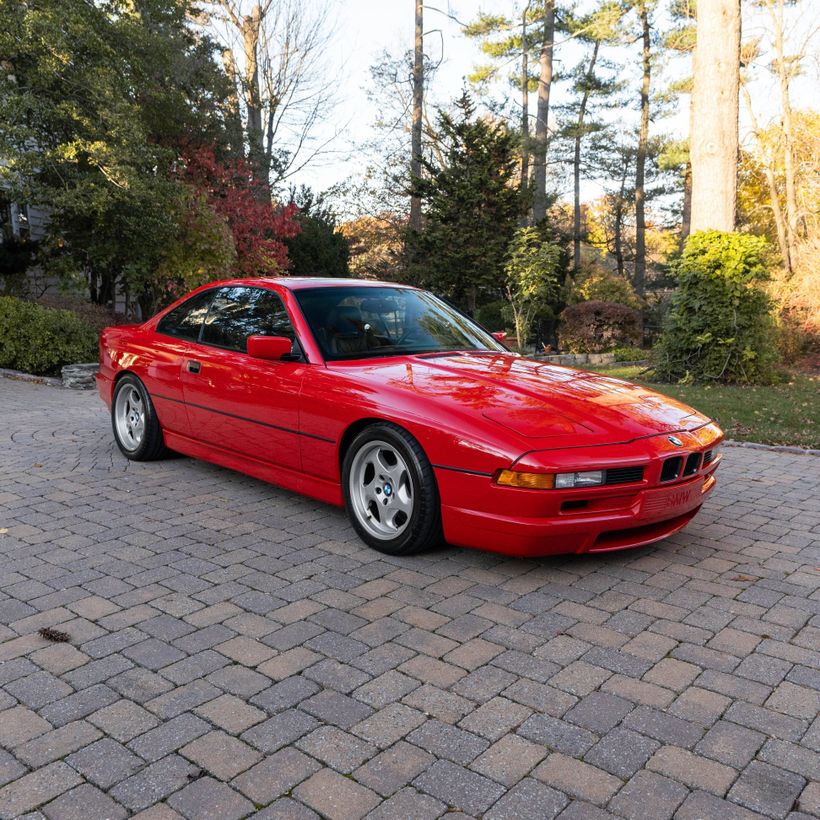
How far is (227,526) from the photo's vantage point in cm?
461

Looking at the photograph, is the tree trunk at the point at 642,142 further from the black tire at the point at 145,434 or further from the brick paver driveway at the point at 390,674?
the brick paver driveway at the point at 390,674

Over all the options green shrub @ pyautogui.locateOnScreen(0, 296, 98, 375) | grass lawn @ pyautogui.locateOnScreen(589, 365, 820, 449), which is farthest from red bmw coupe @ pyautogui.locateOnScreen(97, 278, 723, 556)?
green shrub @ pyautogui.locateOnScreen(0, 296, 98, 375)

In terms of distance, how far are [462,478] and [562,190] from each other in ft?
124

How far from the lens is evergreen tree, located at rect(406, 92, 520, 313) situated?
73.6 ft

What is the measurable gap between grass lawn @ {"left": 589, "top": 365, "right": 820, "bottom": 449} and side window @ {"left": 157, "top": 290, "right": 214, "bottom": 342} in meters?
5.32

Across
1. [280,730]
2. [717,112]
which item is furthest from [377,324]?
[717,112]

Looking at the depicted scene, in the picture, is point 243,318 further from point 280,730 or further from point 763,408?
point 763,408

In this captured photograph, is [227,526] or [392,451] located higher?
[392,451]

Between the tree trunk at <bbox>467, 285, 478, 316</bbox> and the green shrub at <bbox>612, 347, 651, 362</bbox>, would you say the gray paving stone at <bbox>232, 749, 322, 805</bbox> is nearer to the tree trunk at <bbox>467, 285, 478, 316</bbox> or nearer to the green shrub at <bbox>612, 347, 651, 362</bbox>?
the green shrub at <bbox>612, 347, 651, 362</bbox>

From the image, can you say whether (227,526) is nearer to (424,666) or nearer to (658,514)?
(424,666)

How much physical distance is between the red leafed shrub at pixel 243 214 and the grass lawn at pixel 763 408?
29.7ft

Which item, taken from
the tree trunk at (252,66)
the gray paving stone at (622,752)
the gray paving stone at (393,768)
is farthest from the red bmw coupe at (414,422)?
the tree trunk at (252,66)

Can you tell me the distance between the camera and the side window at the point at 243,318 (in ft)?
16.4

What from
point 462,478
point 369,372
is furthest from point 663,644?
point 369,372
